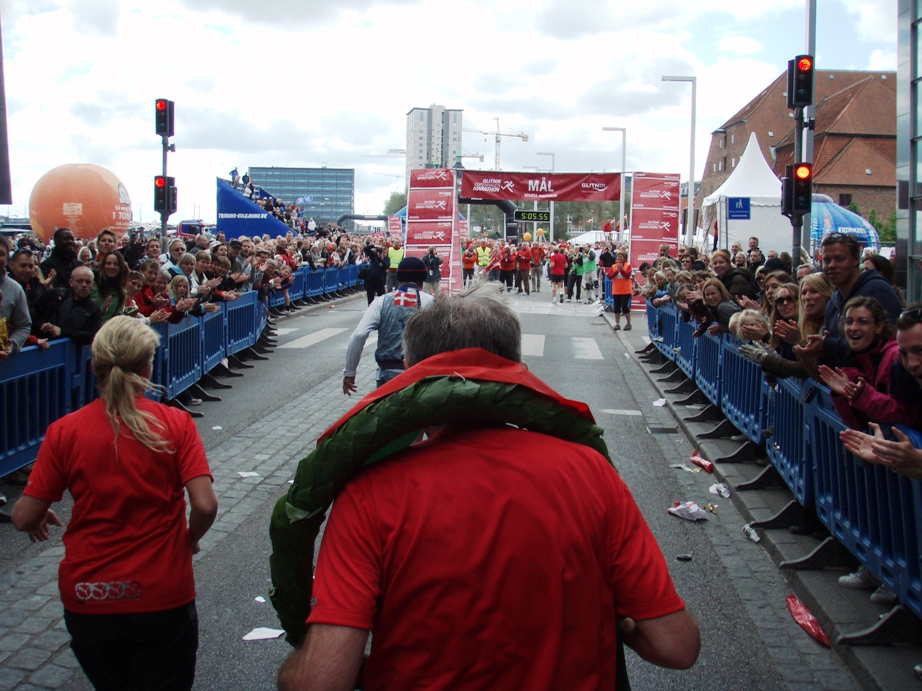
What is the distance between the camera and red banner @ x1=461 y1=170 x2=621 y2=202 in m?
26.7

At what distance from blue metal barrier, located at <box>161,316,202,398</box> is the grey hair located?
26.3 ft

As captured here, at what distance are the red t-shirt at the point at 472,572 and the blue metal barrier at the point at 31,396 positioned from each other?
5687 mm

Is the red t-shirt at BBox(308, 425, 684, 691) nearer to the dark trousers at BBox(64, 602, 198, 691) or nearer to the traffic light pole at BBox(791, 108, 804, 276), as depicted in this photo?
the dark trousers at BBox(64, 602, 198, 691)

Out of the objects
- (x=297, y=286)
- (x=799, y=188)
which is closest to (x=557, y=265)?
(x=297, y=286)

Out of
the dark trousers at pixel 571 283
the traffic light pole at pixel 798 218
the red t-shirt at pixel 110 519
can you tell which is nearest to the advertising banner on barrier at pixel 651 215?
the dark trousers at pixel 571 283

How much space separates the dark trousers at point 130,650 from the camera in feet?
9.18

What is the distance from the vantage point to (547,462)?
1704 millimetres

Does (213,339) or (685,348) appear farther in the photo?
(685,348)

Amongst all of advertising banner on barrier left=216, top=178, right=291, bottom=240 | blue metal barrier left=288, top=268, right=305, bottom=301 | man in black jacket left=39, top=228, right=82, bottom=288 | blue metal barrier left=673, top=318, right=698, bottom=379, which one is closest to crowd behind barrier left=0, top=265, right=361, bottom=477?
man in black jacket left=39, top=228, right=82, bottom=288

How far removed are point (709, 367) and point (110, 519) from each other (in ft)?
27.4

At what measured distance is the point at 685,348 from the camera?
12328mm

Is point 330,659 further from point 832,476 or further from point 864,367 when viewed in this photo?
point 832,476

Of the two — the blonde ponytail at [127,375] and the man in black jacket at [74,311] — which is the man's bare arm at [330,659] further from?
the man in black jacket at [74,311]

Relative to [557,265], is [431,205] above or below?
above
